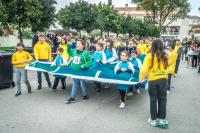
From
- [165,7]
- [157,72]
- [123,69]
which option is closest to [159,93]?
[157,72]

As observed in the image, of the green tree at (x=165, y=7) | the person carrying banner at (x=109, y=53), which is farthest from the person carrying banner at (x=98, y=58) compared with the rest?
the green tree at (x=165, y=7)

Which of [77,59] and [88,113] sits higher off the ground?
[77,59]

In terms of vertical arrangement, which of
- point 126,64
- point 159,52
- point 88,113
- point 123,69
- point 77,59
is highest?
point 159,52

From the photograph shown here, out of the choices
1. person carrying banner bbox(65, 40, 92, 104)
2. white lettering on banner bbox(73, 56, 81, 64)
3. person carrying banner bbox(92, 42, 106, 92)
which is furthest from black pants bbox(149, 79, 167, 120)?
person carrying banner bbox(92, 42, 106, 92)

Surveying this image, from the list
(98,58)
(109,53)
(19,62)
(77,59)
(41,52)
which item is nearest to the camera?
(77,59)

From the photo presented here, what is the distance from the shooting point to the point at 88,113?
7.84 m

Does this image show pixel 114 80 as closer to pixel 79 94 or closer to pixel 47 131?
pixel 79 94

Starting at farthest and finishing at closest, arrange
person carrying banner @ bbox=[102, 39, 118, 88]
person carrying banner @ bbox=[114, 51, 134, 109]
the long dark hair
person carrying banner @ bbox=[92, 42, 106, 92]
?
person carrying banner @ bbox=[102, 39, 118, 88] → person carrying banner @ bbox=[92, 42, 106, 92] → person carrying banner @ bbox=[114, 51, 134, 109] → the long dark hair

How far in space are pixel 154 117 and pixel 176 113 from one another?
4.80 ft

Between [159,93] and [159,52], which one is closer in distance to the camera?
[159,52]

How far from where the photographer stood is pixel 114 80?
8516mm

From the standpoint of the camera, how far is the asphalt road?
667cm

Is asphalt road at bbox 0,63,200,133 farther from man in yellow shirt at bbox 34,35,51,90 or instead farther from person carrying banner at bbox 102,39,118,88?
person carrying banner at bbox 102,39,118,88

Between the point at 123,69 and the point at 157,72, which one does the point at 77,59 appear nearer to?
the point at 123,69
